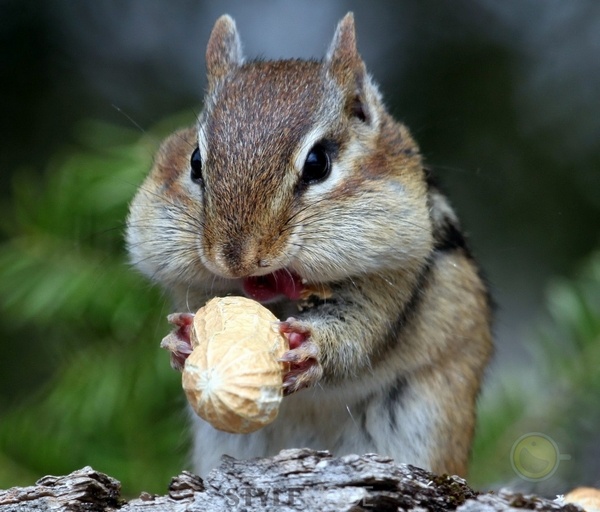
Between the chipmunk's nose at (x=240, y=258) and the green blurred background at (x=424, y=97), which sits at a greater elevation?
the green blurred background at (x=424, y=97)

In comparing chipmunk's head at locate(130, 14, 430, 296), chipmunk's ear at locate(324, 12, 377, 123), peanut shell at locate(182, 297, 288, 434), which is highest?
chipmunk's ear at locate(324, 12, 377, 123)

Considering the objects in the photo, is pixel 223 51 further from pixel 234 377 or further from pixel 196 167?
pixel 234 377

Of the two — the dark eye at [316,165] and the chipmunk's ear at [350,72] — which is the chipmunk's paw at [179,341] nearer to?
the dark eye at [316,165]

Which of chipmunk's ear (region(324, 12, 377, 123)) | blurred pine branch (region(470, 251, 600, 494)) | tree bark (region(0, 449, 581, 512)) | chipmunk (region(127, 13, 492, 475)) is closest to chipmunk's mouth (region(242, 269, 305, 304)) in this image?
chipmunk (region(127, 13, 492, 475))

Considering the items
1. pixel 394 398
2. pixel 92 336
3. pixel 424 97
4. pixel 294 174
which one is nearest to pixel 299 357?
pixel 294 174

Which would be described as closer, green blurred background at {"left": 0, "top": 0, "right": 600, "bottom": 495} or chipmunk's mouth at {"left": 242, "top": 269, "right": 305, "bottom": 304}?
chipmunk's mouth at {"left": 242, "top": 269, "right": 305, "bottom": 304}

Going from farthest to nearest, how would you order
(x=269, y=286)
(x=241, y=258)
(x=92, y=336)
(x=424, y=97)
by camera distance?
(x=424, y=97) → (x=92, y=336) → (x=269, y=286) → (x=241, y=258)

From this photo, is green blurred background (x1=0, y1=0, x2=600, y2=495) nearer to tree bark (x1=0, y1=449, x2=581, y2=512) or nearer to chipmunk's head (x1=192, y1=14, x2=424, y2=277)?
chipmunk's head (x1=192, y1=14, x2=424, y2=277)

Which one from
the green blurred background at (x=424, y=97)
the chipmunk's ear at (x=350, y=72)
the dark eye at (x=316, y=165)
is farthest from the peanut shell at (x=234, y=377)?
the green blurred background at (x=424, y=97)
